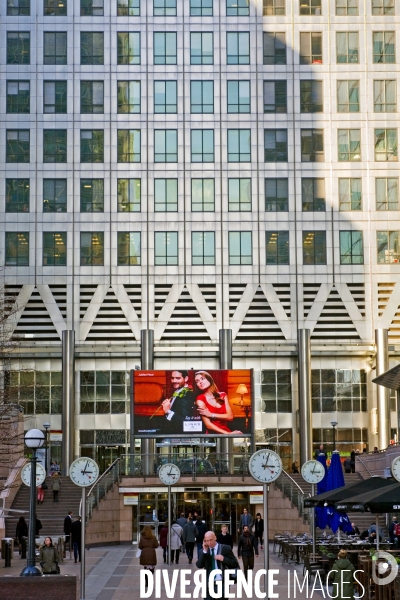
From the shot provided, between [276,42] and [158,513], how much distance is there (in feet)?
117

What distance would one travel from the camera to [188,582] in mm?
33656

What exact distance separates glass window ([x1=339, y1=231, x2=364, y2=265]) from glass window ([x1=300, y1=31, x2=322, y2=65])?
12199mm

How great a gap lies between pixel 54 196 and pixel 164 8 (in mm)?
15071

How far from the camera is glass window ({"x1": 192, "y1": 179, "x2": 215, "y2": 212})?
75.3 metres

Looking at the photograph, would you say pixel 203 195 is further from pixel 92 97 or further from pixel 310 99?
pixel 92 97

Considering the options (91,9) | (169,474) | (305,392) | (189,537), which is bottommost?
(189,537)

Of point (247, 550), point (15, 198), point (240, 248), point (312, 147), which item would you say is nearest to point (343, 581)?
point (247, 550)

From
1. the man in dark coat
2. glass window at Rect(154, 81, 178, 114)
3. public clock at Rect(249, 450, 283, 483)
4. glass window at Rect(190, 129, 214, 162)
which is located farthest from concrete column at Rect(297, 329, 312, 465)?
the man in dark coat

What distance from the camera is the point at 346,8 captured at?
255ft

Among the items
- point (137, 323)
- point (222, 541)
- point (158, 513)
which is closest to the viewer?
point (222, 541)

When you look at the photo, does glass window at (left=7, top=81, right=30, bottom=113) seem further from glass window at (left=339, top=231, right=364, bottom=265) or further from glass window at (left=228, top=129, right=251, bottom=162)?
glass window at (left=339, top=231, right=364, bottom=265)

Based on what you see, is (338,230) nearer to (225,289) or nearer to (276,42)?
(225,289)

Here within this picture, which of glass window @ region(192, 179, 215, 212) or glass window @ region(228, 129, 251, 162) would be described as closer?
glass window @ region(192, 179, 215, 212)

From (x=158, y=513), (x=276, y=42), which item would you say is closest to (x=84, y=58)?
(x=276, y=42)
